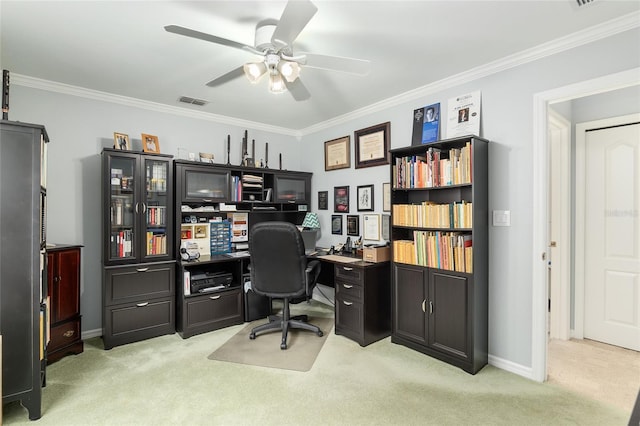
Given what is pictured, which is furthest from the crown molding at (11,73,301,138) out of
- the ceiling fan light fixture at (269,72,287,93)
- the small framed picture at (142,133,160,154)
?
the ceiling fan light fixture at (269,72,287,93)

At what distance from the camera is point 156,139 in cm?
363

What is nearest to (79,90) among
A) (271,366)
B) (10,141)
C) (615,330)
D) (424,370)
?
(10,141)

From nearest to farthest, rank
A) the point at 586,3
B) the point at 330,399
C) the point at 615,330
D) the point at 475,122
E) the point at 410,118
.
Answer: the point at 586,3 → the point at 330,399 → the point at 475,122 → the point at 615,330 → the point at 410,118

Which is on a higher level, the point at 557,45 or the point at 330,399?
the point at 557,45

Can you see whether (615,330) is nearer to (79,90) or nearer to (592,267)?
(592,267)

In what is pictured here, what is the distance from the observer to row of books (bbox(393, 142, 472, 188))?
2.68m

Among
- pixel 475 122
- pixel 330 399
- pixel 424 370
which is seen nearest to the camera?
pixel 330 399

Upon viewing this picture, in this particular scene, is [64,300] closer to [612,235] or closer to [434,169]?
[434,169]

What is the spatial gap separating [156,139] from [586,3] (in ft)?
12.6

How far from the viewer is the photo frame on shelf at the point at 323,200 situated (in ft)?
15.1

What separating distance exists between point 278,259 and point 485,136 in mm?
2168

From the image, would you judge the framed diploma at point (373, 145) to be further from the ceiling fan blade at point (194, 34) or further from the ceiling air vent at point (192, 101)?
the ceiling fan blade at point (194, 34)

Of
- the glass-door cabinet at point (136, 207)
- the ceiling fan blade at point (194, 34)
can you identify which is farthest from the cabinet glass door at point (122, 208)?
the ceiling fan blade at point (194, 34)

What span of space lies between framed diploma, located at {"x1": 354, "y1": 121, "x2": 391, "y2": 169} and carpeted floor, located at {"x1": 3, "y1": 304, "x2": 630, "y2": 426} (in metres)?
2.12
